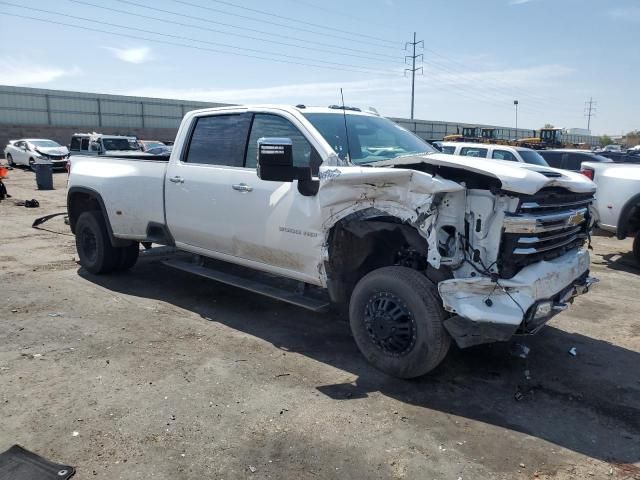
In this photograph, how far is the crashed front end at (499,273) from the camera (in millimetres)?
3543

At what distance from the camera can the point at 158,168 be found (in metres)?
5.91

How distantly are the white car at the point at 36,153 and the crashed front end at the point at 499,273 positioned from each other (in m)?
24.8

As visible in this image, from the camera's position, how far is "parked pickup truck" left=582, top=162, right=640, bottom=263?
749 centimetres

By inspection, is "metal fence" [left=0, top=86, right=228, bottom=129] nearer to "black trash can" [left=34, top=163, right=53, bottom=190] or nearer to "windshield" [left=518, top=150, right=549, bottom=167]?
"black trash can" [left=34, top=163, right=53, bottom=190]

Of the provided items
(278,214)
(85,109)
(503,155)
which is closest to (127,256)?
(278,214)

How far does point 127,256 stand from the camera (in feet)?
23.1

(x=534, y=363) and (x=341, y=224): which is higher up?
(x=341, y=224)

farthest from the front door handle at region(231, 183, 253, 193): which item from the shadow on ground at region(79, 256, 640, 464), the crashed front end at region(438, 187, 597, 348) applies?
the crashed front end at region(438, 187, 597, 348)

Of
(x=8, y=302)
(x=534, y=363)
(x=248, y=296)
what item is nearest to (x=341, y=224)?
(x=534, y=363)

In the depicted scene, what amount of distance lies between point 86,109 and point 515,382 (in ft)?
144

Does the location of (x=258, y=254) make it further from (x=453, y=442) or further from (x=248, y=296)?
(x=453, y=442)

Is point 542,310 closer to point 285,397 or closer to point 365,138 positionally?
point 285,397

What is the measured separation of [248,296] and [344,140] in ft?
8.15

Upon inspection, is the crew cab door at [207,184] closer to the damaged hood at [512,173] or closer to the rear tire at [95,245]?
the rear tire at [95,245]
